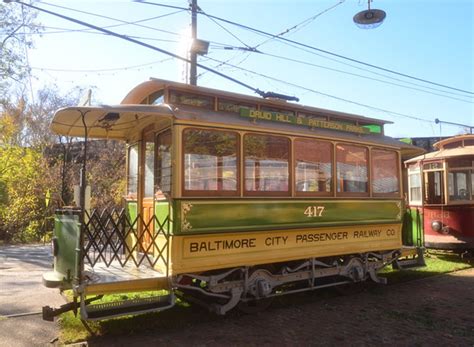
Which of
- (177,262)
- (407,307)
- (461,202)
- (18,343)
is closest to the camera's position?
(18,343)

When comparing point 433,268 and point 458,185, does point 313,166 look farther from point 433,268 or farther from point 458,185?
point 458,185

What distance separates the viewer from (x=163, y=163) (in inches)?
253

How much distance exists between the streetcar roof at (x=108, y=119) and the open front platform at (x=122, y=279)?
1.94 meters

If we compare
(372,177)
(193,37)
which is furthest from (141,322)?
(193,37)

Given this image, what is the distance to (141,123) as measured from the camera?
6.91 meters

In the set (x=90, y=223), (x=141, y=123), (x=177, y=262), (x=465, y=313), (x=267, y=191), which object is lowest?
(x=465, y=313)

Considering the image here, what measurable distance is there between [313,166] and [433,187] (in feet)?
21.2

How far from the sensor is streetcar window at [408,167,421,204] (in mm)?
12366

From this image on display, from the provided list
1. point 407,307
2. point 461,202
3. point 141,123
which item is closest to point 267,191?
point 141,123

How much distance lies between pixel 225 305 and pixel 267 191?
1.71 m

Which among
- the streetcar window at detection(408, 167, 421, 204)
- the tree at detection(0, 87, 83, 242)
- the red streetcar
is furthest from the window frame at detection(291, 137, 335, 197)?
the tree at detection(0, 87, 83, 242)

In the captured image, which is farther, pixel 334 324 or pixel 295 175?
pixel 295 175

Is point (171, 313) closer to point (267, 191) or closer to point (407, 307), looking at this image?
point (267, 191)

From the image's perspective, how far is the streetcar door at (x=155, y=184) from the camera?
20.0ft
